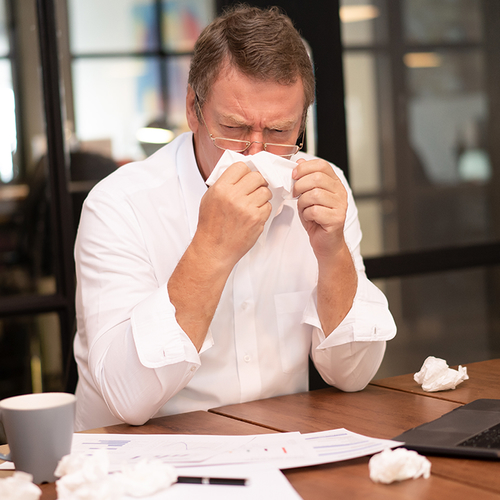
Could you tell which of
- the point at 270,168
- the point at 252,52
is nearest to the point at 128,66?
the point at 252,52

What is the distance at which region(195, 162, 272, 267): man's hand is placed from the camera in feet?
4.30

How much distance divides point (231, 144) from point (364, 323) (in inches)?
19.7

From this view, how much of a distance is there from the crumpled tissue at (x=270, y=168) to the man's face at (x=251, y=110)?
79 millimetres

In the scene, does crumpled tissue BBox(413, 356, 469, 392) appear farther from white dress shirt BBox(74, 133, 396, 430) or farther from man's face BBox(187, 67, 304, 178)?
man's face BBox(187, 67, 304, 178)

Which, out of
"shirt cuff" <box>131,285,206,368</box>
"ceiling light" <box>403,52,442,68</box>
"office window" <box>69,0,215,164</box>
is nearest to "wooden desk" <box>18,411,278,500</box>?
"shirt cuff" <box>131,285,206,368</box>

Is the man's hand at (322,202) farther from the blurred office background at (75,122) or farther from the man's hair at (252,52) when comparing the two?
the blurred office background at (75,122)

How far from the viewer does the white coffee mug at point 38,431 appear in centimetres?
86

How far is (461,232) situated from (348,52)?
133cm

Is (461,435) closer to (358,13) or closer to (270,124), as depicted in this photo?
(270,124)

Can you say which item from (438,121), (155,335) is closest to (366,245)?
(438,121)

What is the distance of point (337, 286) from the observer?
1.43m

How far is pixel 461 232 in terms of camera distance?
13.6 ft

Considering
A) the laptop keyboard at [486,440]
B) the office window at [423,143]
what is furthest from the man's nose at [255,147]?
the office window at [423,143]

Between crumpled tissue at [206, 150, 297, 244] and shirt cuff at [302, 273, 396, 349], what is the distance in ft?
0.94
